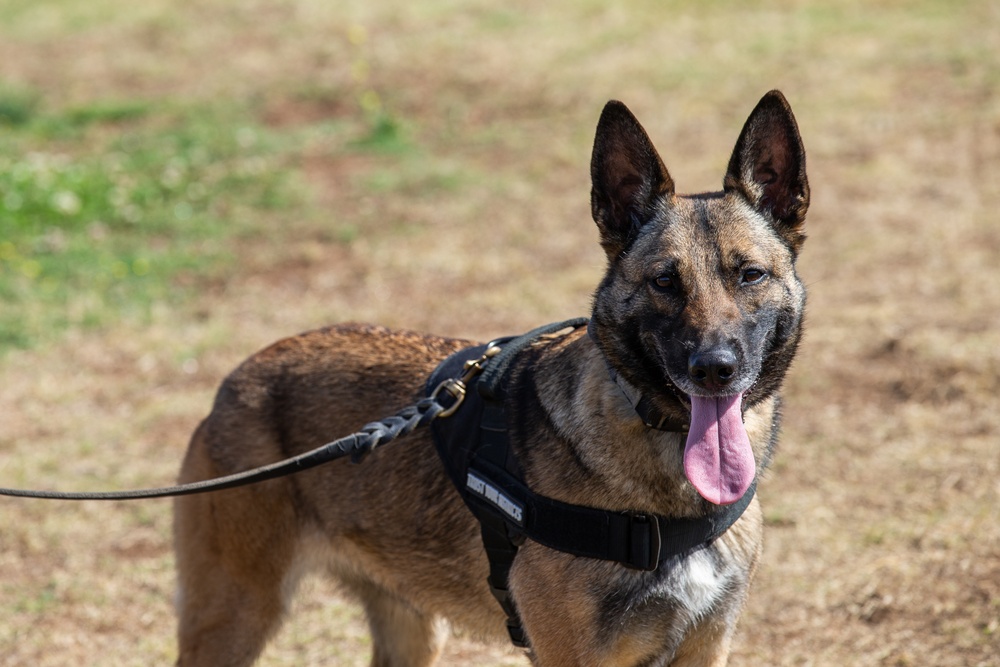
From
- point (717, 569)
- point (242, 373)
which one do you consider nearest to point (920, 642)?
point (717, 569)

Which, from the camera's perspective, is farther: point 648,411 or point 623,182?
point 623,182

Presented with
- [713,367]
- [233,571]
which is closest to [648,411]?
[713,367]

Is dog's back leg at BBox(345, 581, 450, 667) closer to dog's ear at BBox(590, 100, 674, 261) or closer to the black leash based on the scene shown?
the black leash

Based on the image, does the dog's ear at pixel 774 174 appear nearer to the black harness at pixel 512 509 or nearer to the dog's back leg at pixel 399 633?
the black harness at pixel 512 509

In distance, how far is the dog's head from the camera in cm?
301

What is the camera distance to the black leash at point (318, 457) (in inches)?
133

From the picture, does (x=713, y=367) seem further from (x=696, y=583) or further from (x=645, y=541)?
(x=696, y=583)

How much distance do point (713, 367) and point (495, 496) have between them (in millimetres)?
827

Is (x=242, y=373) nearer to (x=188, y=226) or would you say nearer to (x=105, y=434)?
(x=105, y=434)

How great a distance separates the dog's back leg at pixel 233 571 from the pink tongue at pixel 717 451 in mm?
1524

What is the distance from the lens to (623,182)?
3.38 m

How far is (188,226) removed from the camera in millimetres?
9453

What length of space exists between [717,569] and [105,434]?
4.40 metres

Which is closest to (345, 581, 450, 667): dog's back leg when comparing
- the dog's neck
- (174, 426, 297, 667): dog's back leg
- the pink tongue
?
(174, 426, 297, 667): dog's back leg
